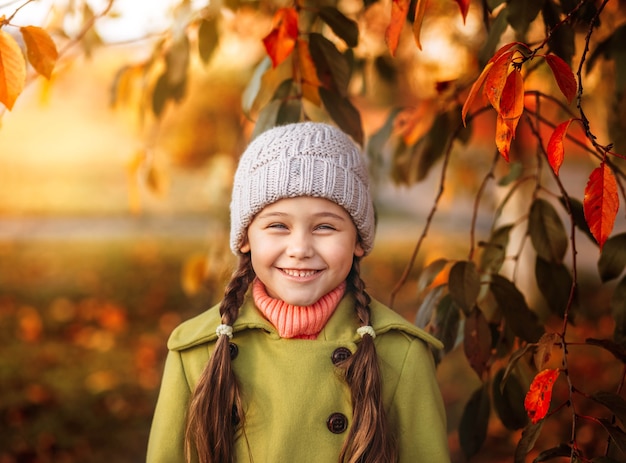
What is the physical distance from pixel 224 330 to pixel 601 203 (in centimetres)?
79

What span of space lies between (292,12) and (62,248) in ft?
15.2

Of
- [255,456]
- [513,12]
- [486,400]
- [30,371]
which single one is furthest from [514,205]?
[30,371]

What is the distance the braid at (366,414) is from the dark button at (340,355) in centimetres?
2

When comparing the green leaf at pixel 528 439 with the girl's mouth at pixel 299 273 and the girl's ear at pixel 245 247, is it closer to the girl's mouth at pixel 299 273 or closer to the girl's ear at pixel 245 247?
the girl's mouth at pixel 299 273

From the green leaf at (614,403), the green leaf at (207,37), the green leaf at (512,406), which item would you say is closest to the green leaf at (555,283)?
the green leaf at (512,406)

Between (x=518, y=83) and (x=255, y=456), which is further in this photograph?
(x=255, y=456)

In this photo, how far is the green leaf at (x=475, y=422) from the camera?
72.2 inches

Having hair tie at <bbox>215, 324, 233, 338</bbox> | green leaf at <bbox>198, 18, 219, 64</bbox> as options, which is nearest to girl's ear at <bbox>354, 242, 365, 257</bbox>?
hair tie at <bbox>215, 324, 233, 338</bbox>

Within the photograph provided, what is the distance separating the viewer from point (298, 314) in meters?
1.49

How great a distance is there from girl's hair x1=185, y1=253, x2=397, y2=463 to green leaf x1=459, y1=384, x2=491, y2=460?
47 centimetres

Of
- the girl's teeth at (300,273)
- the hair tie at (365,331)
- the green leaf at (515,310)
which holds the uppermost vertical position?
the girl's teeth at (300,273)

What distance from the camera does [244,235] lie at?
5.11ft

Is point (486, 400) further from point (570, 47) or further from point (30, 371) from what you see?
point (30, 371)

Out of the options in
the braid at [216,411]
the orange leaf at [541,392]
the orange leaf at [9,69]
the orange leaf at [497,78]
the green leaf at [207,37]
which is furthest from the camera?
the green leaf at [207,37]
